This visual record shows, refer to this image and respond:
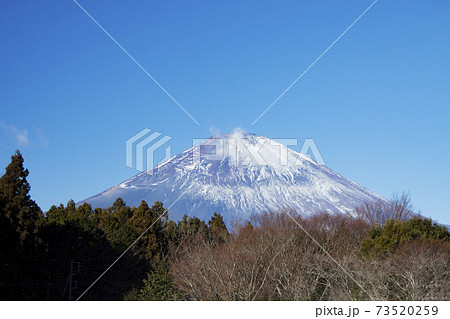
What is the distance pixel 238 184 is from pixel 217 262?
3097 inches

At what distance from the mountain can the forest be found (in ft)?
171

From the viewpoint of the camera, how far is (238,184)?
10412cm

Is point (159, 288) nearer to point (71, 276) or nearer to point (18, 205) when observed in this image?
point (71, 276)

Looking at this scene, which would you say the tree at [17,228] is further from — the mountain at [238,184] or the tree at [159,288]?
the mountain at [238,184]

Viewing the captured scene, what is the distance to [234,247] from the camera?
30.6 meters

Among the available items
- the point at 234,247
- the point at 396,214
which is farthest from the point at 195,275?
the point at 396,214

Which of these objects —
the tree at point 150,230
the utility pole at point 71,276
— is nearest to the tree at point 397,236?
the utility pole at point 71,276

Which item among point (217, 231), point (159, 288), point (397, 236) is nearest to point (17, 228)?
point (159, 288)

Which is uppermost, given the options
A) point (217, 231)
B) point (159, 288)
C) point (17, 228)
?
point (217, 231)

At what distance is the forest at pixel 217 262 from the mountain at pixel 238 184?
52.2 m

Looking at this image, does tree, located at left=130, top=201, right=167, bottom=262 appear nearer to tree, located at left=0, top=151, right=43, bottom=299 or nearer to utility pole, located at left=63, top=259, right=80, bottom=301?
utility pole, located at left=63, top=259, right=80, bottom=301

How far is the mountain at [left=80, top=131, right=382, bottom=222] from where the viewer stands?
88.6 m

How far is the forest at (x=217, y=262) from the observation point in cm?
1992
